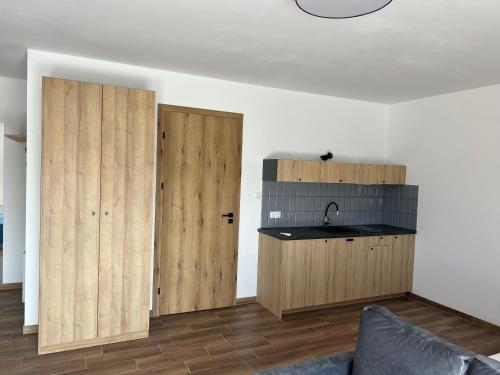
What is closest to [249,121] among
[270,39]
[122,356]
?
[270,39]

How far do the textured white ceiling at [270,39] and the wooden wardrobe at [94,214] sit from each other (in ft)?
1.52

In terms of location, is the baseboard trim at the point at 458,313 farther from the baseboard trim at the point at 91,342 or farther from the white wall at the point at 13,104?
the white wall at the point at 13,104

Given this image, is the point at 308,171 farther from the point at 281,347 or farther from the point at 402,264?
the point at 281,347

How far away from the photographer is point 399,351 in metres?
1.73

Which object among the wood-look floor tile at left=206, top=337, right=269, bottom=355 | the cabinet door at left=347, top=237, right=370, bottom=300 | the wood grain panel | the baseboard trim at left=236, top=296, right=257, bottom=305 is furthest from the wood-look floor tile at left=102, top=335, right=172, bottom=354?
the cabinet door at left=347, top=237, right=370, bottom=300

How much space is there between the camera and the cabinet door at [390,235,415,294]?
15.7 feet

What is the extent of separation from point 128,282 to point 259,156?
212 centimetres

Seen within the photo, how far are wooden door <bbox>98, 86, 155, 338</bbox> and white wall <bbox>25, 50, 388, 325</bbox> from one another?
0.65m

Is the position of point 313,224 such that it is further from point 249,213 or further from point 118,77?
point 118,77

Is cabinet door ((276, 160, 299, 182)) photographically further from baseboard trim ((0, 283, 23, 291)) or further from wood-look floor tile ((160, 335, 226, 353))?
baseboard trim ((0, 283, 23, 291))

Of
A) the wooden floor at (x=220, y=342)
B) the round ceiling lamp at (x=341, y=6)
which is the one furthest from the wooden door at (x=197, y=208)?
the round ceiling lamp at (x=341, y=6)

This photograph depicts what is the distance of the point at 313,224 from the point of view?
16.1 feet

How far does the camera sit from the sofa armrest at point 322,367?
A: 73.6 inches

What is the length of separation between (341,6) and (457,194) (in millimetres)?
3327
